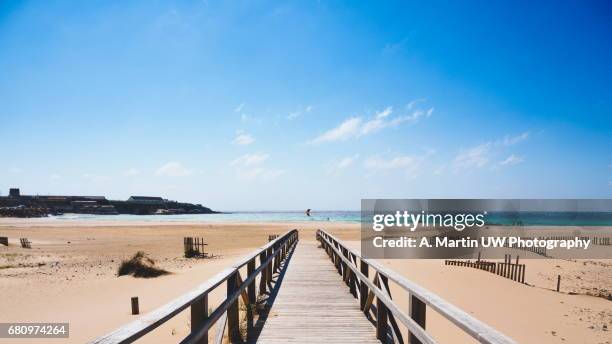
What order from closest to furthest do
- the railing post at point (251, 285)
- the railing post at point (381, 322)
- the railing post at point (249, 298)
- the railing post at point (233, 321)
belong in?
the railing post at point (233, 321) < the railing post at point (381, 322) < the railing post at point (249, 298) < the railing post at point (251, 285)

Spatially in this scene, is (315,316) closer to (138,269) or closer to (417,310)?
(417,310)

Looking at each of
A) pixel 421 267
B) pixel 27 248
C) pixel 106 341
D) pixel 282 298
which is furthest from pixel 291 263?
pixel 27 248

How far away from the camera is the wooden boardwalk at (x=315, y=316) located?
5.32m

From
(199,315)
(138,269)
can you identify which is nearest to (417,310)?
(199,315)

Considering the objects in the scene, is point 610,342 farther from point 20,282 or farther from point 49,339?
point 20,282

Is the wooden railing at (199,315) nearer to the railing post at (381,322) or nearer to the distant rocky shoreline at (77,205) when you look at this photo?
the railing post at (381,322)

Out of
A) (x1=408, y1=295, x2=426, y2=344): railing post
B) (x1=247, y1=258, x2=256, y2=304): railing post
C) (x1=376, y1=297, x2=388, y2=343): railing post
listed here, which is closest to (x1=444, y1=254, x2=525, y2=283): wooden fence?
(x1=376, y1=297, x2=388, y2=343): railing post

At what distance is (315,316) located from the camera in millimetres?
6461

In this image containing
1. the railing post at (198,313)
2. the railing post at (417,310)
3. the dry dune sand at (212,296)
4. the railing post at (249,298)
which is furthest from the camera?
the dry dune sand at (212,296)

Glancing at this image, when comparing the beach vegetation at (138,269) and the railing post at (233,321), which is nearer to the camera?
the railing post at (233,321)

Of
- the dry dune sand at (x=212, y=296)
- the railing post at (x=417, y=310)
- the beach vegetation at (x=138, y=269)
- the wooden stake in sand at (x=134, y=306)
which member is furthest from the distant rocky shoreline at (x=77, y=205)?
the railing post at (x=417, y=310)

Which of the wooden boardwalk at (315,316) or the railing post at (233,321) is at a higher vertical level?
the railing post at (233,321)

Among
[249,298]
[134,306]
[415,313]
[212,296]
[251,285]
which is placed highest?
[415,313]

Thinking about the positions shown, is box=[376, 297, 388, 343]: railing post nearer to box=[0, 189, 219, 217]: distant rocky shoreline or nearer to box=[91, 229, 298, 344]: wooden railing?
box=[91, 229, 298, 344]: wooden railing
